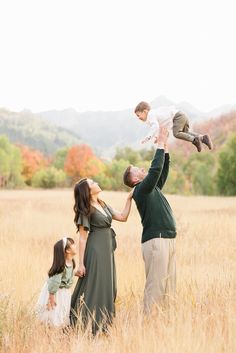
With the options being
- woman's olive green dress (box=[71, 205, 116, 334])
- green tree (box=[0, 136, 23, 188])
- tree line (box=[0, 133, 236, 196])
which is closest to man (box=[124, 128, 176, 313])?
woman's olive green dress (box=[71, 205, 116, 334])

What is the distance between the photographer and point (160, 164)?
623 cm

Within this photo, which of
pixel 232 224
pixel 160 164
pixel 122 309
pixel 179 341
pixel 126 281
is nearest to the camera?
pixel 179 341

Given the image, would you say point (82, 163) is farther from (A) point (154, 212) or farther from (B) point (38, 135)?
(B) point (38, 135)

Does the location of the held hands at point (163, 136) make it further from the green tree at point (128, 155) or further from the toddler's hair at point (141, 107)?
the green tree at point (128, 155)

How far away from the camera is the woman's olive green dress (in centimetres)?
652

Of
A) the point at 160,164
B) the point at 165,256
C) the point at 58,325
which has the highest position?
the point at 160,164

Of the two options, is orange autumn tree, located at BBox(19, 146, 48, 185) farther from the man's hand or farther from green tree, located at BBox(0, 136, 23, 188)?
the man's hand

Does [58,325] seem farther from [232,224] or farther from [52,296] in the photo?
[232,224]

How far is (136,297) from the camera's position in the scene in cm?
741

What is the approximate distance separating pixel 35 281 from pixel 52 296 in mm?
2313

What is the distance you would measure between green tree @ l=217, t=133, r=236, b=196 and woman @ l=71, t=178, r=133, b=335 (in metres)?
39.6

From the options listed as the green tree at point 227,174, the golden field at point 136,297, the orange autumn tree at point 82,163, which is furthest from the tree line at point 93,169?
the golden field at point 136,297

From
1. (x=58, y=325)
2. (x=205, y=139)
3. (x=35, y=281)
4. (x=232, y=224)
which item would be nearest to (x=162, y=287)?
(x=58, y=325)

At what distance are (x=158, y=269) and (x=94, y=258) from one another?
1.96 feet
